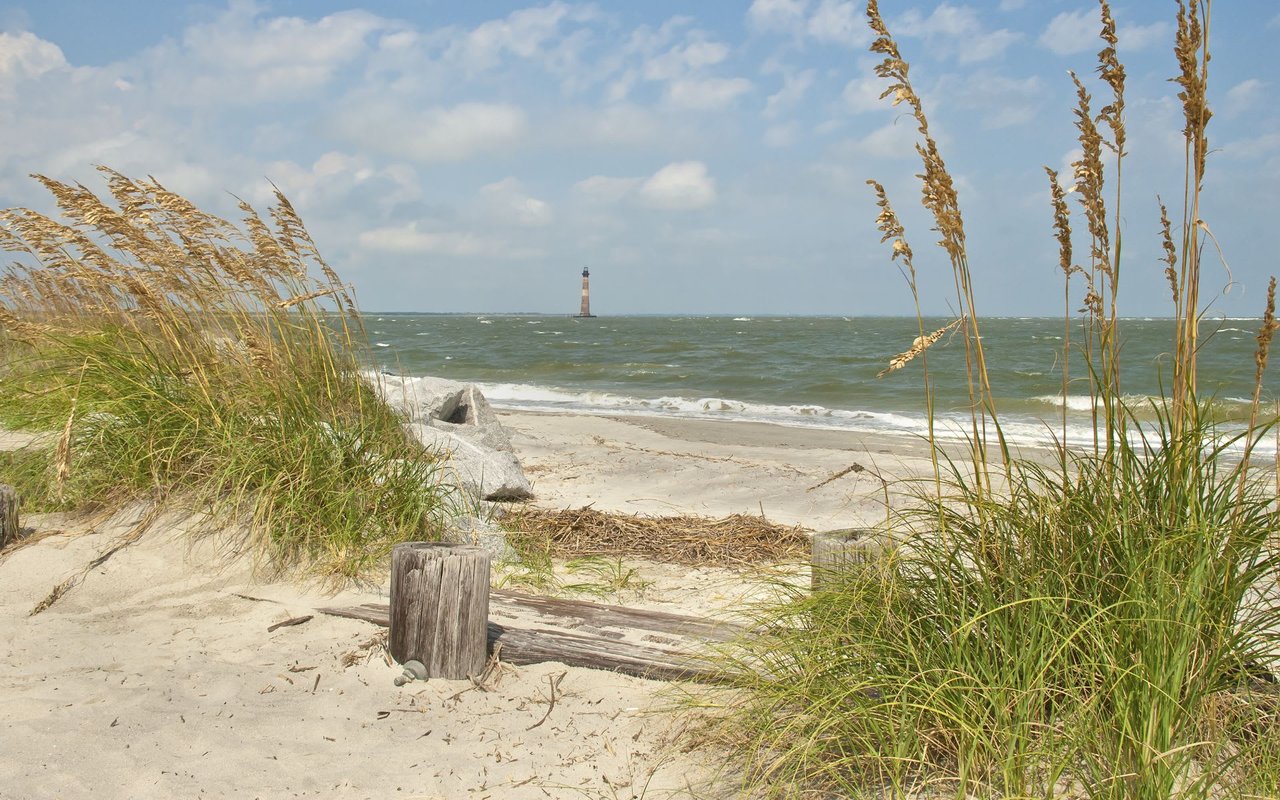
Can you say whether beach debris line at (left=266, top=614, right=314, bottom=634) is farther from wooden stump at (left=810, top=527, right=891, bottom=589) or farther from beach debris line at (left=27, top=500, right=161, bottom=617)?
wooden stump at (left=810, top=527, right=891, bottom=589)

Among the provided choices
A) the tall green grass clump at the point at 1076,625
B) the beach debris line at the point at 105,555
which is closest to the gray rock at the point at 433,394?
the beach debris line at the point at 105,555

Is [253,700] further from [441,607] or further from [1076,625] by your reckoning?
[1076,625]

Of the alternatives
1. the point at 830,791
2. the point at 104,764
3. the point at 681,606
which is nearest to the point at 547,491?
the point at 681,606

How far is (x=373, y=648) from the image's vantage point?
3656 mm

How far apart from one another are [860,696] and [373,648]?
1.99 m

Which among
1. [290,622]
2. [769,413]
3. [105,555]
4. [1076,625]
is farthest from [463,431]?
[769,413]

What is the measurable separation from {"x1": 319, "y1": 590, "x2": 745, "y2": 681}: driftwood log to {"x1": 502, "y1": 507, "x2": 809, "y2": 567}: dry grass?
3.66 feet

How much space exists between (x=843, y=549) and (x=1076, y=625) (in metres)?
0.81

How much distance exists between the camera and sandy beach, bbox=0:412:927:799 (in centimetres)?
281

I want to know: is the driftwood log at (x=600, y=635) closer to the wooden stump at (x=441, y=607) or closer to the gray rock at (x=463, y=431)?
the wooden stump at (x=441, y=607)

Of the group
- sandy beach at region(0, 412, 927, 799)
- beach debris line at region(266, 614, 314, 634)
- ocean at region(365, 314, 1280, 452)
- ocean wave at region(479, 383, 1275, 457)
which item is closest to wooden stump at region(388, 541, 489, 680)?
sandy beach at region(0, 412, 927, 799)

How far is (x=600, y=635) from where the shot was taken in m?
3.67

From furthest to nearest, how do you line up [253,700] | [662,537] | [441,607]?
[662,537] < [441,607] < [253,700]

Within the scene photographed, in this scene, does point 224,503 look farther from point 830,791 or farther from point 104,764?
point 830,791
